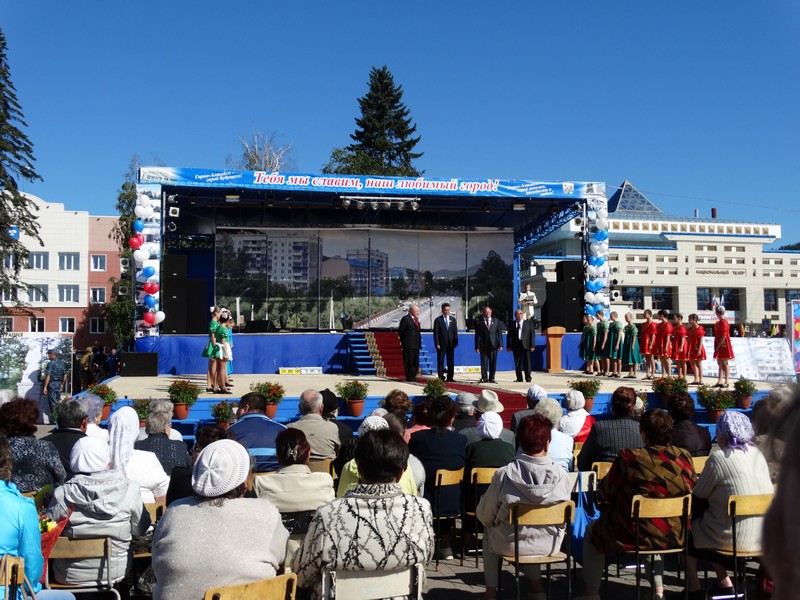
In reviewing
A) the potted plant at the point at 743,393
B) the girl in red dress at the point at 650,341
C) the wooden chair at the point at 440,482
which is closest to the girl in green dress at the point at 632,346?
the girl in red dress at the point at 650,341

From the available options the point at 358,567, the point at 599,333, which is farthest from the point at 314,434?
the point at 599,333

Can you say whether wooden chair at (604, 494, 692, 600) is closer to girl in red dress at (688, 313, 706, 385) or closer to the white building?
girl in red dress at (688, 313, 706, 385)

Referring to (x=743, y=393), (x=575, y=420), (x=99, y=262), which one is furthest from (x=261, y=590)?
(x=99, y=262)

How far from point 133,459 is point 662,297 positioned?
53953mm

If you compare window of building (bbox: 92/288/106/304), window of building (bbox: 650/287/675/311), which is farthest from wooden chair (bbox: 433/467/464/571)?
window of building (bbox: 650/287/675/311)

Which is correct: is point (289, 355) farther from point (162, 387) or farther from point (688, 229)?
point (688, 229)

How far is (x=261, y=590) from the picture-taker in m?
2.65

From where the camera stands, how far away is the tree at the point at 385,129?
45.5 meters

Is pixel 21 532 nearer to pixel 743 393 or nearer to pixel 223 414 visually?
pixel 223 414

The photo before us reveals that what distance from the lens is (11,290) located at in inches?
1037

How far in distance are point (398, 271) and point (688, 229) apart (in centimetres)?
4514

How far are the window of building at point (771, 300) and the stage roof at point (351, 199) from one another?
42.4 metres

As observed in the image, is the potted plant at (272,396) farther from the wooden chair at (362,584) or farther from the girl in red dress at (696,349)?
the girl in red dress at (696,349)

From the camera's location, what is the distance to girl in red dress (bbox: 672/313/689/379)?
13.5m
